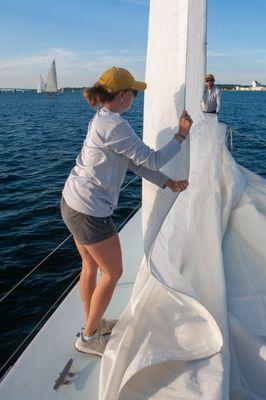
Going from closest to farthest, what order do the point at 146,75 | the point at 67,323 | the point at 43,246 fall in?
the point at 146,75
the point at 67,323
the point at 43,246

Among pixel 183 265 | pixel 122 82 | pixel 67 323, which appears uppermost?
pixel 122 82

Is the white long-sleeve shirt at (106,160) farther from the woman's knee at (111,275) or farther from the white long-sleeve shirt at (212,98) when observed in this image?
the white long-sleeve shirt at (212,98)

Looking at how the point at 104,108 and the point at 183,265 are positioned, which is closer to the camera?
the point at 104,108

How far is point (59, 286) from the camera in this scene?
536 centimetres

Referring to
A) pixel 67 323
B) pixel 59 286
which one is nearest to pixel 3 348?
pixel 59 286

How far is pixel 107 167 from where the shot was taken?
2227mm

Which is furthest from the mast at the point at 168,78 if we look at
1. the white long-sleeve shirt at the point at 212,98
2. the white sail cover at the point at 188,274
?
the white long-sleeve shirt at the point at 212,98

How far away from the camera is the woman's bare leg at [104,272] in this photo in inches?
93.0

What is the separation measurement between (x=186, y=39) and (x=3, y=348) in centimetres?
360

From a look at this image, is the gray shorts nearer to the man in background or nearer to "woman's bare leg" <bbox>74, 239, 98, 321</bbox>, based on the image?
"woman's bare leg" <bbox>74, 239, 98, 321</bbox>

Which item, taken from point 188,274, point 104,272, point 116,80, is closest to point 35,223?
point 104,272

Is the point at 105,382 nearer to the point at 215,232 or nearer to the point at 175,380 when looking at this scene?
the point at 175,380

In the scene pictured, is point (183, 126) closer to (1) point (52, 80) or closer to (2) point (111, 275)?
(2) point (111, 275)

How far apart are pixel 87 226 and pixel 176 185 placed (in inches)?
23.8
